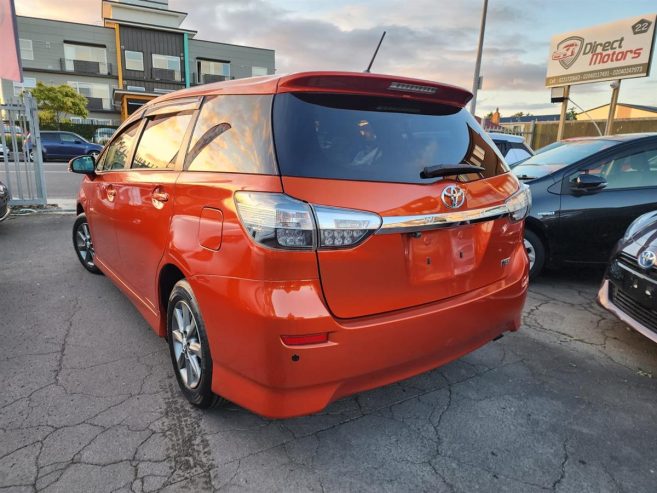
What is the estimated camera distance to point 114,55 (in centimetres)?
3981

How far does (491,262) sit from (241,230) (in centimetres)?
134

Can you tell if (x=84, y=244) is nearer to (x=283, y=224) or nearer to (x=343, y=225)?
(x=283, y=224)

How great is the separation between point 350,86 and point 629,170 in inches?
151

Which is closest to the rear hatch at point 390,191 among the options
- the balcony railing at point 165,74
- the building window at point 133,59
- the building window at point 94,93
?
the balcony railing at point 165,74

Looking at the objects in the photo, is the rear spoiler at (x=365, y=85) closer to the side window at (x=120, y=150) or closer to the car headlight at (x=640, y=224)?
the side window at (x=120, y=150)

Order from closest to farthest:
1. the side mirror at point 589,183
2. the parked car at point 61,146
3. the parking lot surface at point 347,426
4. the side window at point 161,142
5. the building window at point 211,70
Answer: the parking lot surface at point 347,426 < the side window at point 161,142 < the side mirror at point 589,183 < the parked car at point 61,146 < the building window at point 211,70

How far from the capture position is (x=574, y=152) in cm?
498

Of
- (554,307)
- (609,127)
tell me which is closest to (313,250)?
(554,307)

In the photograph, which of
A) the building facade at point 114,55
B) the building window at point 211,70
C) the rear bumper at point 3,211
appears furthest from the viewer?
the building window at point 211,70

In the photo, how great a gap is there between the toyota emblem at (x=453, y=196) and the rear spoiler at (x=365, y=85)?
53 cm

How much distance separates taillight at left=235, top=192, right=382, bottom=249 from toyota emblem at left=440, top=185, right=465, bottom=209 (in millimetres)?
433

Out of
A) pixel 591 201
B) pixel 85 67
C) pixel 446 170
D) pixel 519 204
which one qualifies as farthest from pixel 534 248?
pixel 85 67

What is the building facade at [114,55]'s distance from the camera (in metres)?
38.3

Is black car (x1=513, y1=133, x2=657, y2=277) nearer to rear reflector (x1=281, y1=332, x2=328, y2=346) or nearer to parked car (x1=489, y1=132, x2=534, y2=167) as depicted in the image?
rear reflector (x1=281, y1=332, x2=328, y2=346)
